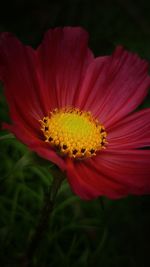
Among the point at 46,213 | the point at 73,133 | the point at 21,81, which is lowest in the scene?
the point at 46,213

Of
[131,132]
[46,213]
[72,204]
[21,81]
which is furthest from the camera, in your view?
Result: [72,204]

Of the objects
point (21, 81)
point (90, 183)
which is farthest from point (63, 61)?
point (90, 183)

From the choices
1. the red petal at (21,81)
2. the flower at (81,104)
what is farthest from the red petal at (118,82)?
the red petal at (21,81)

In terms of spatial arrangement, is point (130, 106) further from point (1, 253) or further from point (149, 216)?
point (1, 253)

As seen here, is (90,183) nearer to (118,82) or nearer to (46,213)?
(46,213)

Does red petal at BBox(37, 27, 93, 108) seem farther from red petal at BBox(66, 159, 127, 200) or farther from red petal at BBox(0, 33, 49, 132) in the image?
red petal at BBox(66, 159, 127, 200)

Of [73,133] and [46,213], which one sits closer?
[46,213]

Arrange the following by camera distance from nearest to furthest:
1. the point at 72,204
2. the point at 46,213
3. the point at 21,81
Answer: the point at 46,213 < the point at 21,81 < the point at 72,204
